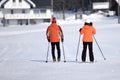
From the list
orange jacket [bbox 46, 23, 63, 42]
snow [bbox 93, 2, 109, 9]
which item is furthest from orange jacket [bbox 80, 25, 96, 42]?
snow [bbox 93, 2, 109, 9]

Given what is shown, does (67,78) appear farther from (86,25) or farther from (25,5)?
(25,5)

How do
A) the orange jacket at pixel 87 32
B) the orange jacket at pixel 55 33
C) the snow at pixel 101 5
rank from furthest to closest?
the snow at pixel 101 5 → the orange jacket at pixel 55 33 → the orange jacket at pixel 87 32

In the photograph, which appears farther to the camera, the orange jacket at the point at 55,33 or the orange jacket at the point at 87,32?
the orange jacket at the point at 55,33

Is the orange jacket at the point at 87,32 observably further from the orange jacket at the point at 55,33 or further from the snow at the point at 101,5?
the snow at the point at 101,5

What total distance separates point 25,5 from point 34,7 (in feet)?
6.10

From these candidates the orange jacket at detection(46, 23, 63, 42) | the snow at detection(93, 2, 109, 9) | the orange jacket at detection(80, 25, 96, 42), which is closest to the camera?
the orange jacket at detection(80, 25, 96, 42)

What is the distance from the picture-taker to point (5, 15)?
261 ft

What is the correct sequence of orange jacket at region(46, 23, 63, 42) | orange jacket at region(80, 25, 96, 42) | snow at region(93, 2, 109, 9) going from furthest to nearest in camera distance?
snow at region(93, 2, 109, 9), orange jacket at region(46, 23, 63, 42), orange jacket at region(80, 25, 96, 42)

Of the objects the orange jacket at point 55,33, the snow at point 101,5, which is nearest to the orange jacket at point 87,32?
the orange jacket at point 55,33

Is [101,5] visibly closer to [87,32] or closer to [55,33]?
[55,33]

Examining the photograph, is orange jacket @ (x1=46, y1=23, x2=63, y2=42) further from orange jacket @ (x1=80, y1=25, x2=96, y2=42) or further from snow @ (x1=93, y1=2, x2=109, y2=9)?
snow @ (x1=93, y1=2, x2=109, y2=9)

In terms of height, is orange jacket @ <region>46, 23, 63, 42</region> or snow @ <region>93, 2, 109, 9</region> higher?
snow @ <region>93, 2, 109, 9</region>

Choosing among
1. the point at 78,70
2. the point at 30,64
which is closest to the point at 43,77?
the point at 78,70

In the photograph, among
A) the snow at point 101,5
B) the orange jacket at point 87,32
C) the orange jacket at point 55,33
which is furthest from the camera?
the snow at point 101,5
